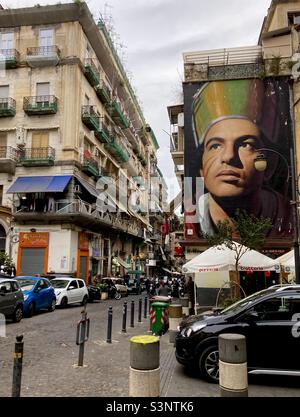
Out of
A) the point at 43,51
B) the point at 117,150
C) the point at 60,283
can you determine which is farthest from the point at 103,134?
the point at 60,283

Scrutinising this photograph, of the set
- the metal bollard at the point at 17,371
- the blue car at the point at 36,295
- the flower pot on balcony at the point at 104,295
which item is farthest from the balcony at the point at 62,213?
the metal bollard at the point at 17,371

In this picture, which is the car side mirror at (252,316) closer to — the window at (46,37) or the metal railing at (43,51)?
the metal railing at (43,51)

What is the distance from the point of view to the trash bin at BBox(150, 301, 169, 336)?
11.8 metres

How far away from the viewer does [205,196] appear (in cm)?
2180

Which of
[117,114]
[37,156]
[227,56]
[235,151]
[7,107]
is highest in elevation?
[117,114]

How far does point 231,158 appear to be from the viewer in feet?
71.6

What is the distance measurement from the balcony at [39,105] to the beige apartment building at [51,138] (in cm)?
8

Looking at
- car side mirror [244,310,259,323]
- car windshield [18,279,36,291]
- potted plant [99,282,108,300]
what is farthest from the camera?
potted plant [99,282,108,300]

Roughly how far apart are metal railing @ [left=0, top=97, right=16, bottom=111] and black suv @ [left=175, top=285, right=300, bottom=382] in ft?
91.3

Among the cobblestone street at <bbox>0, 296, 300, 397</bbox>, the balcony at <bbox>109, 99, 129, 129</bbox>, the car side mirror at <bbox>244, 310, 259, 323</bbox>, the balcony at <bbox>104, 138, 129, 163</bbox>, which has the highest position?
the balcony at <bbox>109, 99, 129, 129</bbox>

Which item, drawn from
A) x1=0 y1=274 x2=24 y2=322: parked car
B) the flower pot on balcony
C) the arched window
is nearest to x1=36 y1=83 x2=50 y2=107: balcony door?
the arched window

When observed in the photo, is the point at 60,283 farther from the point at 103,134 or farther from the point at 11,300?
the point at 103,134

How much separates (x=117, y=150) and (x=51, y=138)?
1052 cm

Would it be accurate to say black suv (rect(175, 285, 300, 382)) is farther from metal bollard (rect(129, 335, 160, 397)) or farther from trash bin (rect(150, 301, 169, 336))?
trash bin (rect(150, 301, 169, 336))
